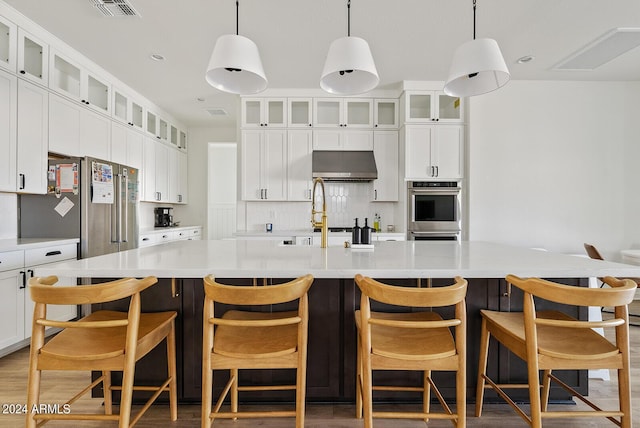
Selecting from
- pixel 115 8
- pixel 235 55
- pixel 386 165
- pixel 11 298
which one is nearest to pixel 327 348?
pixel 235 55

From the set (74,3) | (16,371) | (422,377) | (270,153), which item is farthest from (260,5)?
(16,371)

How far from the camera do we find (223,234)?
6.94 m

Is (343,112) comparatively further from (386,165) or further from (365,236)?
(365,236)

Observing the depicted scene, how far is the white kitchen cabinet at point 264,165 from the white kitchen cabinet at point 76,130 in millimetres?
1734

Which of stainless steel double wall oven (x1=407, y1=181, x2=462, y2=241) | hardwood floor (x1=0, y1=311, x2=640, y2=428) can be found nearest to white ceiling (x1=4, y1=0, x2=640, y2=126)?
stainless steel double wall oven (x1=407, y1=181, x2=462, y2=241)

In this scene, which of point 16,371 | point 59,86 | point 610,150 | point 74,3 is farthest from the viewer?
point 610,150

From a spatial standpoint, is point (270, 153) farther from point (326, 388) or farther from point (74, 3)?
point (326, 388)

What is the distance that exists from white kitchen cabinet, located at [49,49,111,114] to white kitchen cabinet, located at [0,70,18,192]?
0.45m

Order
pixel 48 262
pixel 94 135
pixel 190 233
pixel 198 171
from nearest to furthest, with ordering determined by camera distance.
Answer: pixel 48 262 → pixel 94 135 → pixel 190 233 → pixel 198 171

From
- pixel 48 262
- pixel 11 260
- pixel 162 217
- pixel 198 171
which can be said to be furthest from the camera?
pixel 198 171

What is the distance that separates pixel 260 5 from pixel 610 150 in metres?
4.82

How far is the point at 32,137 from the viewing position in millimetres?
2969

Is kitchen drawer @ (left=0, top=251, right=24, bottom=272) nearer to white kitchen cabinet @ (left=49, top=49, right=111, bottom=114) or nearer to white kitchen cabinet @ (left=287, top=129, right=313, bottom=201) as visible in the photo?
white kitchen cabinet @ (left=49, top=49, right=111, bottom=114)

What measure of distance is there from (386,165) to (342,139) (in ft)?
2.47
